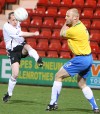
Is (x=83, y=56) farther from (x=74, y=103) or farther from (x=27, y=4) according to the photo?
(x=27, y=4)

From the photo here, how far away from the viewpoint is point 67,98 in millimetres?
12383

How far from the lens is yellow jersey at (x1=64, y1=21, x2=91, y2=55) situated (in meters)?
9.28

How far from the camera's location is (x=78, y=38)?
9328 millimetres

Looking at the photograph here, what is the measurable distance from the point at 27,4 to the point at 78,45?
10256mm

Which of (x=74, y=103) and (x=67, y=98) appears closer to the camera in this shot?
(x=74, y=103)

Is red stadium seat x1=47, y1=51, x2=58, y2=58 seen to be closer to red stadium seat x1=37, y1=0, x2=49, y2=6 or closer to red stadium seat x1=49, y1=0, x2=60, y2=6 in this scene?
red stadium seat x1=49, y1=0, x2=60, y2=6

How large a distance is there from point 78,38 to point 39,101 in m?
2.67

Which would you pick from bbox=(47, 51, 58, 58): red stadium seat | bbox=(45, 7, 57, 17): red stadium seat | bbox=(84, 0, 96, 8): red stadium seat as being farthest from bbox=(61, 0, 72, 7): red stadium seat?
bbox=(47, 51, 58, 58): red stadium seat

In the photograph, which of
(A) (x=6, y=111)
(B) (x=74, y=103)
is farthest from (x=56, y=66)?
(A) (x=6, y=111)

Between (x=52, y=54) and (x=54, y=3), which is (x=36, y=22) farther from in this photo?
(x=52, y=54)

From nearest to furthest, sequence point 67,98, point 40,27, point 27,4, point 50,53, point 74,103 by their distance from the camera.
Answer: point 74,103 < point 67,98 < point 50,53 < point 40,27 < point 27,4

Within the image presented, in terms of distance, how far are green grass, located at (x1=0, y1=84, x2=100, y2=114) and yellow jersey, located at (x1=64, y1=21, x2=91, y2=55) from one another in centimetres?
120

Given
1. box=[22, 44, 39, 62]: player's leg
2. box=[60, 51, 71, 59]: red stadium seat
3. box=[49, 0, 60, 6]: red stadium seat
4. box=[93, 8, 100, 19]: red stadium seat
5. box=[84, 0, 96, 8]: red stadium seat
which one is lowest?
box=[22, 44, 39, 62]: player's leg

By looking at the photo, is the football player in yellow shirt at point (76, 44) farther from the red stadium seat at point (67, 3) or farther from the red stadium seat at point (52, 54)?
the red stadium seat at point (67, 3)
